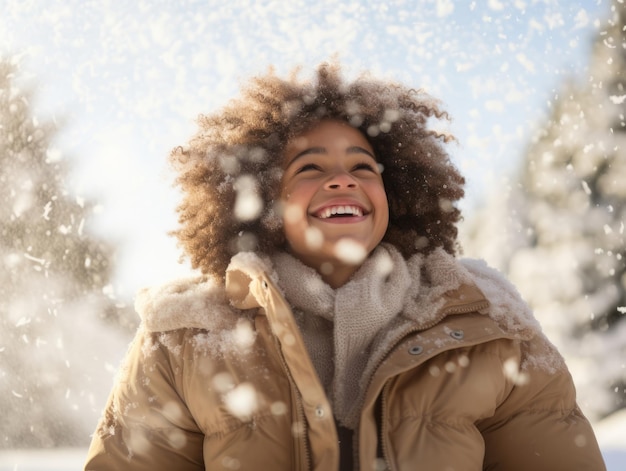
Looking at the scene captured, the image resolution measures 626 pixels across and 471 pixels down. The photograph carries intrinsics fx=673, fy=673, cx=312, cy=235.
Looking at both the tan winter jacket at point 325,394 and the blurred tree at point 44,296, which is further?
the blurred tree at point 44,296

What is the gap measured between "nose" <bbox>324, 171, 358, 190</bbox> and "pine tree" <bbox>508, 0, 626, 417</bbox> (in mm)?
5782

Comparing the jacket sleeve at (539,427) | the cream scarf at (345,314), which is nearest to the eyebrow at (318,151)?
the cream scarf at (345,314)

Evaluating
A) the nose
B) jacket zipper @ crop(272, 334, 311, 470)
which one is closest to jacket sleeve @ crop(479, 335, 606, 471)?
jacket zipper @ crop(272, 334, 311, 470)

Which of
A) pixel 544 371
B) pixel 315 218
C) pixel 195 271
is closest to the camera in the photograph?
pixel 544 371

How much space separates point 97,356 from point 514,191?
580 cm

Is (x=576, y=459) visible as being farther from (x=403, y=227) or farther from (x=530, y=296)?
(x=530, y=296)

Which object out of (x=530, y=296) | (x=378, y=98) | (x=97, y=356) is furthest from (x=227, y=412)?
(x=97, y=356)

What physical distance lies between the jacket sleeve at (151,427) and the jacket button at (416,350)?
608 millimetres

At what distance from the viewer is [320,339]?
185 cm

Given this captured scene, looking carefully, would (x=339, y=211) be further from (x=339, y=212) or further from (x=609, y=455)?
(x=609, y=455)

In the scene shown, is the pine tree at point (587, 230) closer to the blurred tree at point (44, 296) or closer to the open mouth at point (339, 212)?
the blurred tree at point (44, 296)

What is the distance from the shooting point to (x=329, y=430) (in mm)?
1573

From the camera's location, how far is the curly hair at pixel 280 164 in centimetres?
211

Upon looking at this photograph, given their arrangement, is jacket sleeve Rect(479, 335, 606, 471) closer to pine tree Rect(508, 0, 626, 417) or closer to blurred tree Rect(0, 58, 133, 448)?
pine tree Rect(508, 0, 626, 417)
